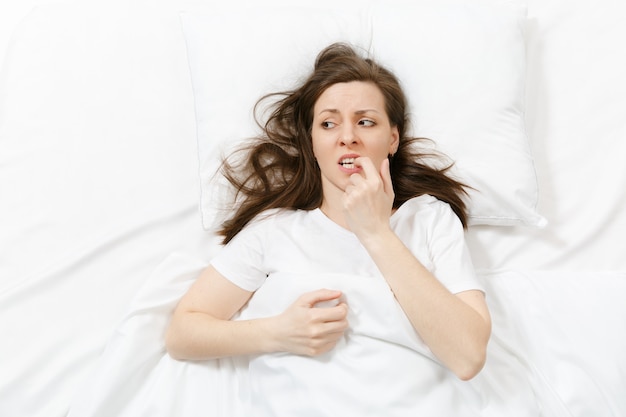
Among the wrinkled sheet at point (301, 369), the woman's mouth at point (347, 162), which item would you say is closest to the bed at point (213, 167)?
the wrinkled sheet at point (301, 369)

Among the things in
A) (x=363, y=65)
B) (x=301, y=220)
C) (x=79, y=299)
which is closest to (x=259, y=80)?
(x=363, y=65)

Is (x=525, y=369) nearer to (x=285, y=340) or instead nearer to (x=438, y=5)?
(x=285, y=340)

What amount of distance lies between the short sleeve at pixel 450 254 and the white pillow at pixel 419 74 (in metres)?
0.17

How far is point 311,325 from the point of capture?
1.36 meters

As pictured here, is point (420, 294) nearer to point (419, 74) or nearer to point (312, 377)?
point (312, 377)

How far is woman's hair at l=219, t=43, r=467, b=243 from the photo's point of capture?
1688 mm

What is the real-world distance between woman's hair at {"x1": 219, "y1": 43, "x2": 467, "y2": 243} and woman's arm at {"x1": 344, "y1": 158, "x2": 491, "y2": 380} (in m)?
0.27

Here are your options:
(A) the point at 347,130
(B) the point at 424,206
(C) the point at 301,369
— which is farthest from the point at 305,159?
(C) the point at 301,369

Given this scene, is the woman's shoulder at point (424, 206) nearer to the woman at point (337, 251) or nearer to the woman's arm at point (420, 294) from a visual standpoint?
the woman at point (337, 251)

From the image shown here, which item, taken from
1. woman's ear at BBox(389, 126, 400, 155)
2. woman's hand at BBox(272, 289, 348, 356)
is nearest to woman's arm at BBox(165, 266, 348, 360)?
woman's hand at BBox(272, 289, 348, 356)

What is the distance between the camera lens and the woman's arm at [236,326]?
4.50 feet

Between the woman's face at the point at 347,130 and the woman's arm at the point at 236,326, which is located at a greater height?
the woman's face at the point at 347,130

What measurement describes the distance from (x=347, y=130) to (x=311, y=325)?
46cm

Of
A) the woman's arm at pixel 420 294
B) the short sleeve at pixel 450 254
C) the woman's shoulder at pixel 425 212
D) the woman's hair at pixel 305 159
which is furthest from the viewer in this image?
the woman's hair at pixel 305 159
